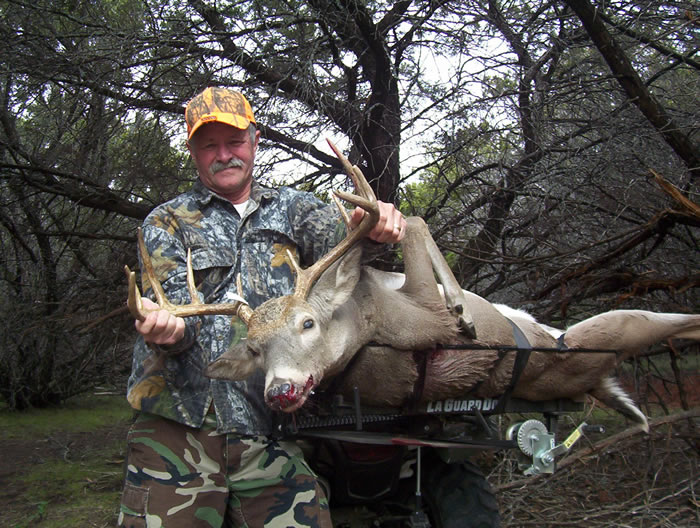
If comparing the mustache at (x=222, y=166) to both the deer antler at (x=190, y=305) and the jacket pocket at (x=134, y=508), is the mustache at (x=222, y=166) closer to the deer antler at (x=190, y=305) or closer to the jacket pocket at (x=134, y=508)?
the deer antler at (x=190, y=305)

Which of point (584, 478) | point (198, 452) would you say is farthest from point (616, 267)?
point (198, 452)

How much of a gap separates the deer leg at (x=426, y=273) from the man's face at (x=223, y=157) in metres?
0.82

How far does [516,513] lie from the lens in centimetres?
432

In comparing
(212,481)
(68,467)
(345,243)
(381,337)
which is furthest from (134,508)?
(68,467)

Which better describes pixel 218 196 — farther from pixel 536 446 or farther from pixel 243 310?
pixel 536 446

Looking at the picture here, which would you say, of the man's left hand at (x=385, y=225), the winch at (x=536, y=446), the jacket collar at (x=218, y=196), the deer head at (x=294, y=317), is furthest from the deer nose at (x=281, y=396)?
the jacket collar at (x=218, y=196)

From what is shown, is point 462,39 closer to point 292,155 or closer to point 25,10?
point 292,155

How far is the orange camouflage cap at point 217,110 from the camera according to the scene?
114 inches

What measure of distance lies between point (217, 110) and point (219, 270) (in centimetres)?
72

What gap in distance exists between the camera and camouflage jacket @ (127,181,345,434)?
2.61 m

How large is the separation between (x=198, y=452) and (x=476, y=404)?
1.13 meters

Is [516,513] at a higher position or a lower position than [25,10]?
lower

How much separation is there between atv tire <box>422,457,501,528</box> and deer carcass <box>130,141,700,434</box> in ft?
1.68

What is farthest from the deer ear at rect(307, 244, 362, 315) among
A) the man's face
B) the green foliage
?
the green foliage
